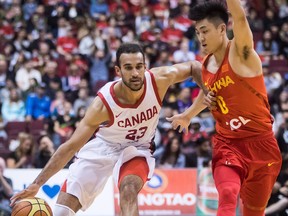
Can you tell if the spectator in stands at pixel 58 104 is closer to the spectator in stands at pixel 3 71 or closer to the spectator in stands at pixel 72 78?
the spectator in stands at pixel 72 78

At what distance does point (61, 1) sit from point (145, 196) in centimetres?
835

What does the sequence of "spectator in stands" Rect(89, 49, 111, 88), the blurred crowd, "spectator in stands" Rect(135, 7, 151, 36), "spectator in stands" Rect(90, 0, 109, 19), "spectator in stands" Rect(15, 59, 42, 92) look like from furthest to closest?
"spectator in stands" Rect(90, 0, 109, 19), "spectator in stands" Rect(135, 7, 151, 36), "spectator in stands" Rect(89, 49, 111, 88), "spectator in stands" Rect(15, 59, 42, 92), the blurred crowd

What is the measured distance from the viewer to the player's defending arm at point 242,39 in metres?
5.98

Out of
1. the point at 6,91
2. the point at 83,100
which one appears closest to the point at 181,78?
the point at 83,100

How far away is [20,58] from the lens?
1638 cm

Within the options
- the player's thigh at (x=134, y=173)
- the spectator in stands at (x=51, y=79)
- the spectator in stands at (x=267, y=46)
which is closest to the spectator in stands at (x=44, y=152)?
the spectator in stands at (x=51, y=79)

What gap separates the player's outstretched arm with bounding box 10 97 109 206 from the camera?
6.76 meters

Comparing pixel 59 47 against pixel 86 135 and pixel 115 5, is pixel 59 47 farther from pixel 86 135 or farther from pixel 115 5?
pixel 86 135

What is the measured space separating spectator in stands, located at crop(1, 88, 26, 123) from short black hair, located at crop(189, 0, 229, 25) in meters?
9.02

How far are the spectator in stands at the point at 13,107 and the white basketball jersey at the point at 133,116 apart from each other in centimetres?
796

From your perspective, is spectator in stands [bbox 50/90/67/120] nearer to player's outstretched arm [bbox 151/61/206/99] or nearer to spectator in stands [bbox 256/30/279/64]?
spectator in stands [bbox 256/30/279/64]

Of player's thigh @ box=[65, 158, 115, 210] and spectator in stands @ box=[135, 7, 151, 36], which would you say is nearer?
player's thigh @ box=[65, 158, 115, 210]

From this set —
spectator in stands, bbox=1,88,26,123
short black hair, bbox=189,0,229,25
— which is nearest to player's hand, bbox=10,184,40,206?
short black hair, bbox=189,0,229,25

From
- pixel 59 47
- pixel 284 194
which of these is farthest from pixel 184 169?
pixel 59 47
